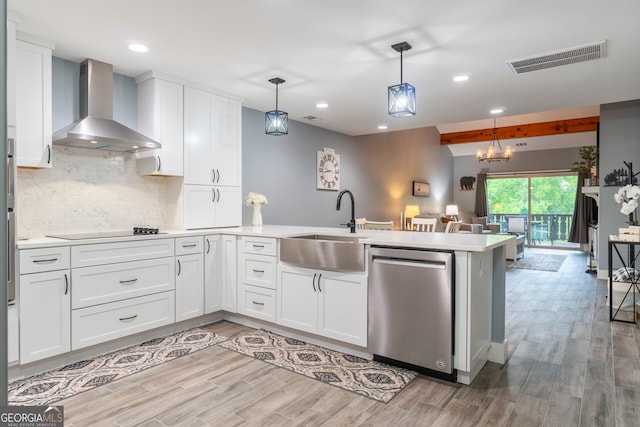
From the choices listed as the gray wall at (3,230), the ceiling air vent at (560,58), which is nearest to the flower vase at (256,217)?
the ceiling air vent at (560,58)

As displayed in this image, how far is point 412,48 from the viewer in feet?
9.82

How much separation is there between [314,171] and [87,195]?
10.8ft

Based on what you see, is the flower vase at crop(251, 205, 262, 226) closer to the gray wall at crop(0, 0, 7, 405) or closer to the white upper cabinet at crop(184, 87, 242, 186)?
the white upper cabinet at crop(184, 87, 242, 186)

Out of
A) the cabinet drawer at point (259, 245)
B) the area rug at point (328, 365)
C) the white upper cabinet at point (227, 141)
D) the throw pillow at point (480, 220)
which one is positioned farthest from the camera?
the throw pillow at point (480, 220)

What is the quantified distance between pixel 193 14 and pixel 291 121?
10.1 ft

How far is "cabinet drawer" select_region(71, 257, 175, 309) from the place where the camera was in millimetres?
2855

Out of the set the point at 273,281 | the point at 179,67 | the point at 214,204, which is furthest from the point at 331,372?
the point at 179,67

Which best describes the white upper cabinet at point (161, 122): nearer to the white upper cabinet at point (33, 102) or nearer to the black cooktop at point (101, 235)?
the black cooktop at point (101, 235)

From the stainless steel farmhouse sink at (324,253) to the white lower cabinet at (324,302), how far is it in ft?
0.25

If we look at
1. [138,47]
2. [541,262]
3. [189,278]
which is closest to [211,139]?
[138,47]

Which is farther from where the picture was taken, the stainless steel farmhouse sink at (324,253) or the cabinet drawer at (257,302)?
the cabinet drawer at (257,302)

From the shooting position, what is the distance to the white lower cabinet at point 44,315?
2553 millimetres

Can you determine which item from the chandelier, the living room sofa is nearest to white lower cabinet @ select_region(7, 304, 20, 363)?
the living room sofa

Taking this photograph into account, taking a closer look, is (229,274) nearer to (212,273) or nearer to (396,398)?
(212,273)
